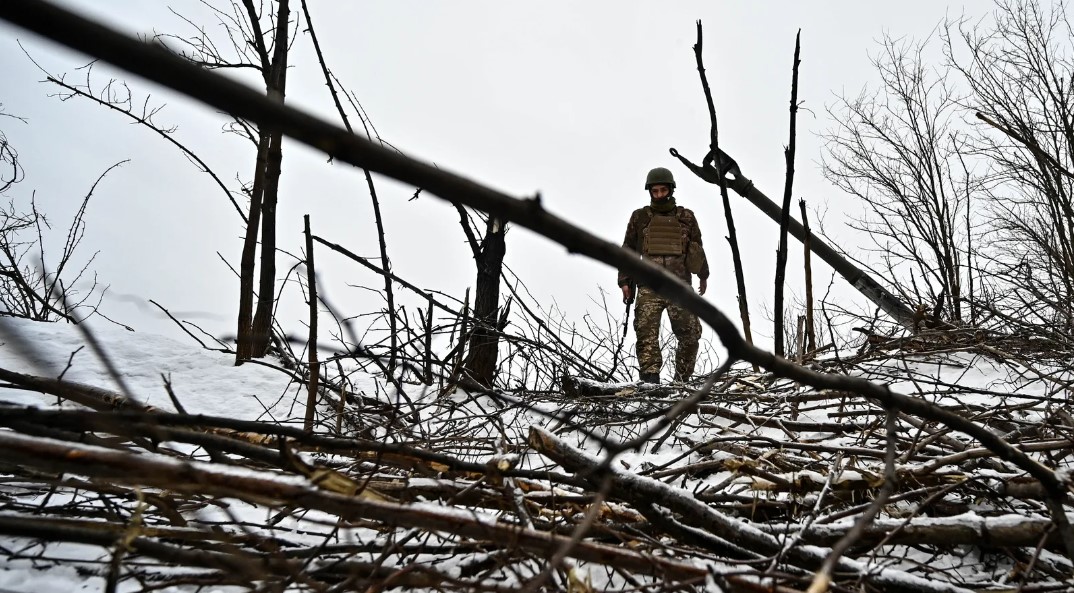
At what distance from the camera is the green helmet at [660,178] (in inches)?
244

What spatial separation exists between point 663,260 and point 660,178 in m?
0.85

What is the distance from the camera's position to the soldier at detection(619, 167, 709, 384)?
5836mm

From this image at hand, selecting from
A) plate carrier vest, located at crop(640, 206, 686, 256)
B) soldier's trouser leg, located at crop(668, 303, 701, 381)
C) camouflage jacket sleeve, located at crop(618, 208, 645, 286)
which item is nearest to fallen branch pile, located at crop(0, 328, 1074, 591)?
soldier's trouser leg, located at crop(668, 303, 701, 381)

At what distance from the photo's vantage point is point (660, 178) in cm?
620

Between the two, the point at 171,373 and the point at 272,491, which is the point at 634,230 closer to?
the point at 171,373

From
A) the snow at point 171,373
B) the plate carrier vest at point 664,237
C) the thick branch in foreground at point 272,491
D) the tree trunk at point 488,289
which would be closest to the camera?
the thick branch in foreground at point 272,491

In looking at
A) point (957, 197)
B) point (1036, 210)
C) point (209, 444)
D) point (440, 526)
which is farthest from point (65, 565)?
point (957, 197)

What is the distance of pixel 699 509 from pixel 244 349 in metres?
4.73

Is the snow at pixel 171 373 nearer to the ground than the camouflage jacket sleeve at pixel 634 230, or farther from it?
nearer to the ground

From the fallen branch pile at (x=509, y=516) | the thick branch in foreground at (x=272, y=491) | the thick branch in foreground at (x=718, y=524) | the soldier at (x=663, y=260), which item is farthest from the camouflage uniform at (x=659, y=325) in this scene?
the thick branch in foreground at (x=272, y=491)

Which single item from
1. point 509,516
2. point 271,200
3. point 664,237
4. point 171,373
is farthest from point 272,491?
point 664,237

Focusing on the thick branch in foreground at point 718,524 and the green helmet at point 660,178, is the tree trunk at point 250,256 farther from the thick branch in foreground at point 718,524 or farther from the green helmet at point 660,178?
the thick branch in foreground at point 718,524

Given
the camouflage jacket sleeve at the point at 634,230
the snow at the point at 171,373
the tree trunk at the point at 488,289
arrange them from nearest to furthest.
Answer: the snow at the point at 171,373 < the tree trunk at the point at 488,289 < the camouflage jacket sleeve at the point at 634,230

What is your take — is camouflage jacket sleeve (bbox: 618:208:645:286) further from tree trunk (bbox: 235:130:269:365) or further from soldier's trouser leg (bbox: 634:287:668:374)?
tree trunk (bbox: 235:130:269:365)
